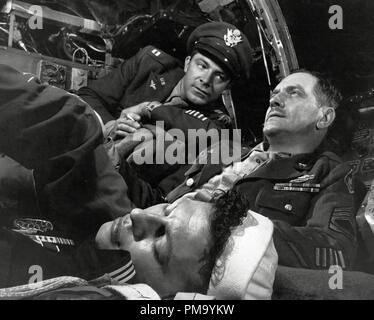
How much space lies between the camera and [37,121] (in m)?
1.42

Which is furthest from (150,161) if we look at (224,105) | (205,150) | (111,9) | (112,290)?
(111,9)

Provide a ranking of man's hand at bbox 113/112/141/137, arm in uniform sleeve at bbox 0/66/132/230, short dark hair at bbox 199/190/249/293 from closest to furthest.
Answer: short dark hair at bbox 199/190/249/293 → arm in uniform sleeve at bbox 0/66/132/230 → man's hand at bbox 113/112/141/137

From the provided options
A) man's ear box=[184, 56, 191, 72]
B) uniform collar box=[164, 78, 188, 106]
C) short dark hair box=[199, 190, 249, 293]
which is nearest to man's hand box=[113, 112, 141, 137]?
uniform collar box=[164, 78, 188, 106]

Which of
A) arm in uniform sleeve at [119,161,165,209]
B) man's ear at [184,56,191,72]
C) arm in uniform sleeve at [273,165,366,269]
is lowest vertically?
arm in uniform sleeve at [273,165,366,269]

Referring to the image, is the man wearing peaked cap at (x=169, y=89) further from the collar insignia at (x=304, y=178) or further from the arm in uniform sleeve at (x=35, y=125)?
the collar insignia at (x=304, y=178)

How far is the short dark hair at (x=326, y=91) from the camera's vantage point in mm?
1495

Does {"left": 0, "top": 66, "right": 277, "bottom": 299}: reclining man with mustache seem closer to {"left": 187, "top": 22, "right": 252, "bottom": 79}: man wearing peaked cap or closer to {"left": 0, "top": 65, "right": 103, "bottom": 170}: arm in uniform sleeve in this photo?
{"left": 0, "top": 65, "right": 103, "bottom": 170}: arm in uniform sleeve

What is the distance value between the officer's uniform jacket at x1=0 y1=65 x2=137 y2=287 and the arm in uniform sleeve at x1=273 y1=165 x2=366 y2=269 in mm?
452

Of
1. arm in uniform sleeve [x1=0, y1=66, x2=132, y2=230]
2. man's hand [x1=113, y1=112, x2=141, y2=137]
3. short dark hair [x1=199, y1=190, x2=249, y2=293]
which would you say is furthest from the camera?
man's hand [x1=113, y1=112, x2=141, y2=137]

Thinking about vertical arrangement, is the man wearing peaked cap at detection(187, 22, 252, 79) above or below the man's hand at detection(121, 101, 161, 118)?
above

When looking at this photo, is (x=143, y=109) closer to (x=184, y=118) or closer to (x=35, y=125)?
(x=184, y=118)

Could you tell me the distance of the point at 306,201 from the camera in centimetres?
141

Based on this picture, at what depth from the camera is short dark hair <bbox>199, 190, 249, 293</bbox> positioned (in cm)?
132

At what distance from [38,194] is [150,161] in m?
0.33
